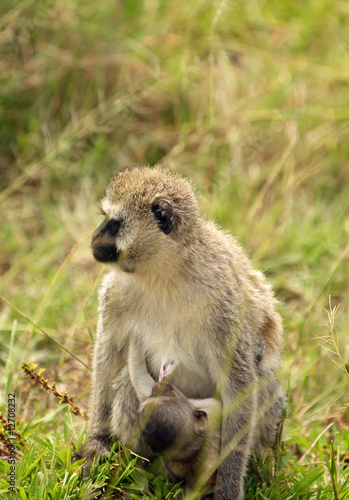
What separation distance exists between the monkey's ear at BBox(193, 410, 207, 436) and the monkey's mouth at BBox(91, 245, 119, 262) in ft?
2.79

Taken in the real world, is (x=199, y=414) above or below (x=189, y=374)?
below

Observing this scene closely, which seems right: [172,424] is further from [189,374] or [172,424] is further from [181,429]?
[189,374]

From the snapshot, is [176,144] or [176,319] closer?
[176,319]

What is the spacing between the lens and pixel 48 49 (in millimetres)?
6848

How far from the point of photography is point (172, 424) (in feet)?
10.5

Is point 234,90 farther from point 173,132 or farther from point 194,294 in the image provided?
point 194,294

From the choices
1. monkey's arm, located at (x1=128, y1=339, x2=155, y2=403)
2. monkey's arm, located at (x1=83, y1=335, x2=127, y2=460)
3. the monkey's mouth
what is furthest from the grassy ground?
the monkey's mouth

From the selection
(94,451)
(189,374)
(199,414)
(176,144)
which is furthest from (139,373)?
(176,144)

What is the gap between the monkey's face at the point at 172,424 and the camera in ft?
10.5

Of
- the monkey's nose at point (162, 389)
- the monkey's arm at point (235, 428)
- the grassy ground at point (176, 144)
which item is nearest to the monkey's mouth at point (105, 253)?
the monkey's nose at point (162, 389)

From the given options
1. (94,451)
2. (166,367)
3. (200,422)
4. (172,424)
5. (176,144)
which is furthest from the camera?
(176,144)

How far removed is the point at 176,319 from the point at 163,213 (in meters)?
0.55

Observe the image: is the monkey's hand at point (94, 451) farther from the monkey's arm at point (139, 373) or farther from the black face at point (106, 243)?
the black face at point (106, 243)

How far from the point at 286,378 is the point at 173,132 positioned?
11.2 feet
